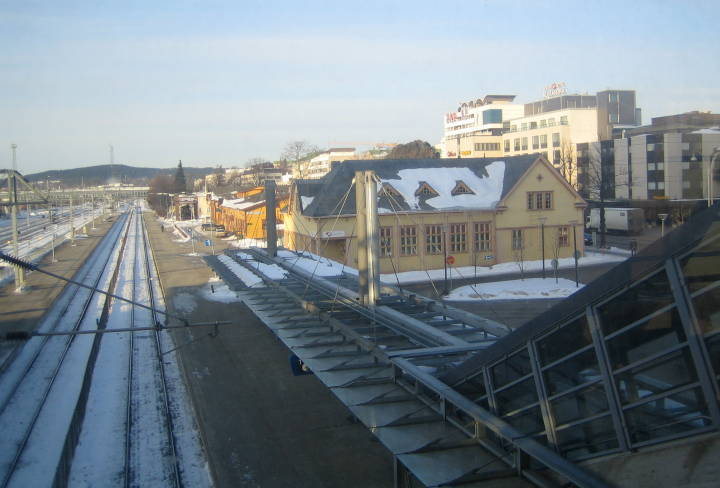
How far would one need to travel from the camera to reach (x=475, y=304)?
931 inches

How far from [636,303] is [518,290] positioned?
20.4m

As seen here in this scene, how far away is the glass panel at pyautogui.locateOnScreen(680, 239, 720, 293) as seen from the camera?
4676 millimetres

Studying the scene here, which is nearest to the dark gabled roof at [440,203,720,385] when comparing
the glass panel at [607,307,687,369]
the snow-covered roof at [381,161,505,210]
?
the glass panel at [607,307,687,369]

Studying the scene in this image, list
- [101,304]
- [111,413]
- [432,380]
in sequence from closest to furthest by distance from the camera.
Answer: [432,380], [111,413], [101,304]

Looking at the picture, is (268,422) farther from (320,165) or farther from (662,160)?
(320,165)

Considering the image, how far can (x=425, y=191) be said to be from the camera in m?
32.7

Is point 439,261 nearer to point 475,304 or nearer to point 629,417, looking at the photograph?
point 475,304

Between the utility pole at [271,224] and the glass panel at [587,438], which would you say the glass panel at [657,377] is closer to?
the glass panel at [587,438]

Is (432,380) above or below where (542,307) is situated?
above

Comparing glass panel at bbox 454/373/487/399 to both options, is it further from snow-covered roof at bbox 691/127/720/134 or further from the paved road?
snow-covered roof at bbox 691/127/720/134

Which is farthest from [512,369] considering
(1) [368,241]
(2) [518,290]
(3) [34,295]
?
(3) [34,295]

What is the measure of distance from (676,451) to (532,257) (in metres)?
29.9

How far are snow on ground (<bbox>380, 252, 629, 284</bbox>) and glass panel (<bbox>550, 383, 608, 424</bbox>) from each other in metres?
23.0

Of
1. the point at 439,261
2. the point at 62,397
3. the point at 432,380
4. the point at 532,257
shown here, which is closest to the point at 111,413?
the point at 62,397
